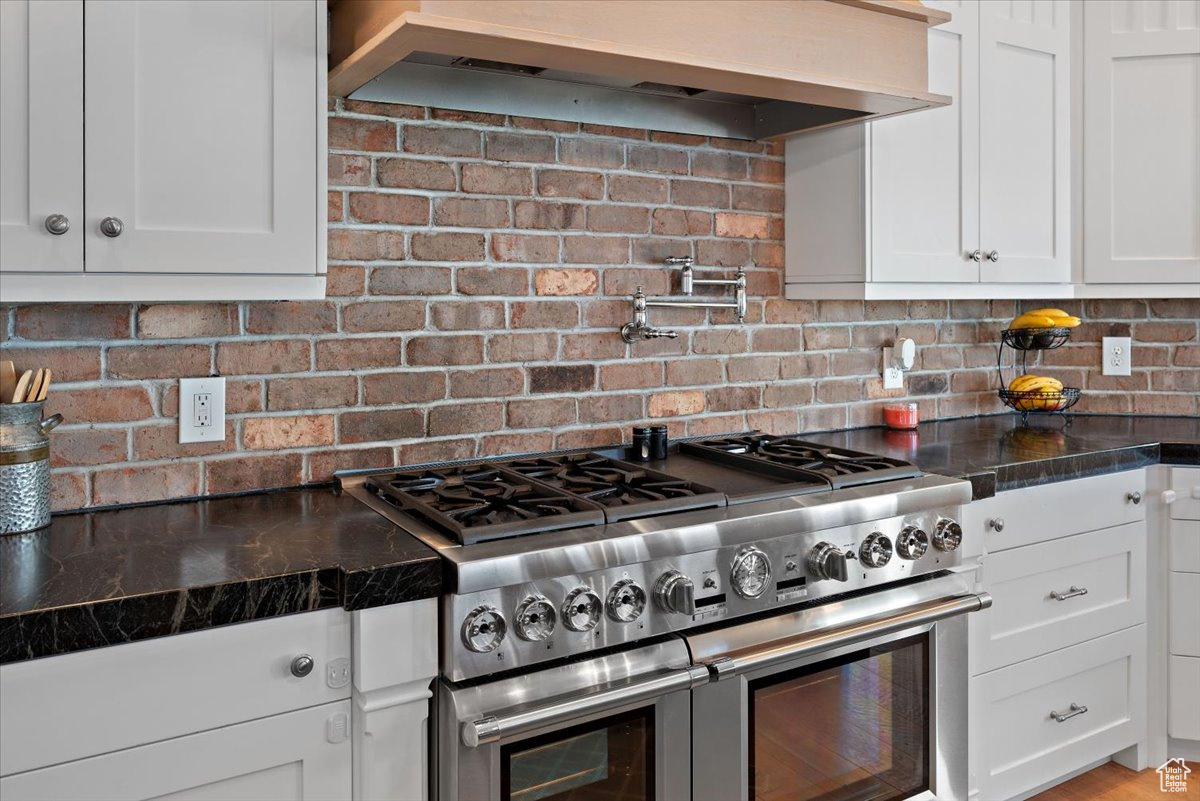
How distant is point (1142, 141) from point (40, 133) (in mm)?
2821

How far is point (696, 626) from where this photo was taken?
Answer: 172 centimetres

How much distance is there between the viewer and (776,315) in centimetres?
266

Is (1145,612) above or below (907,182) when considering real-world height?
below

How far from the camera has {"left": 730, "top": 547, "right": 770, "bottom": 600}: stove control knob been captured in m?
1.74

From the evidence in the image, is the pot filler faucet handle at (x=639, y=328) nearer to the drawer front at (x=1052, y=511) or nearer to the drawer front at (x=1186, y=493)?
the drawer front at (x=1052, y=511)

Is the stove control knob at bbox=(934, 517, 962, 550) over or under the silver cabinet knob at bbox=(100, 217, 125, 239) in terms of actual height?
under

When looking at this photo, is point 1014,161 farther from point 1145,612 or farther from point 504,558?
point 504,558

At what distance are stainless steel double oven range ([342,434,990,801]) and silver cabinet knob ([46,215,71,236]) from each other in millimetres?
717

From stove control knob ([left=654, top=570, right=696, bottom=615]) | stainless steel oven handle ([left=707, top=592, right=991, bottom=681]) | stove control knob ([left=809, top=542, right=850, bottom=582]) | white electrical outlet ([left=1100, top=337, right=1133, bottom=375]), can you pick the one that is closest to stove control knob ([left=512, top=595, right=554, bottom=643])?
stove control knob ([left=654, top=570, right=696, bottom=615])

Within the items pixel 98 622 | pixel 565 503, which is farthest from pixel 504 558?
pixel 98 622

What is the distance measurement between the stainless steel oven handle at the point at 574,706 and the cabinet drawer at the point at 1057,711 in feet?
3.19

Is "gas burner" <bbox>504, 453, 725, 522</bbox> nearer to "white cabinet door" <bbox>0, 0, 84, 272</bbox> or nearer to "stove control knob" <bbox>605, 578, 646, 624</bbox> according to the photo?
"stove control knob" <bbox>605, 578, 646, 624</bbox>

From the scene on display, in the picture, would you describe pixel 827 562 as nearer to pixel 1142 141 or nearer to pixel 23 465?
pixel 23 465

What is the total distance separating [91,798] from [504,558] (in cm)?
65
